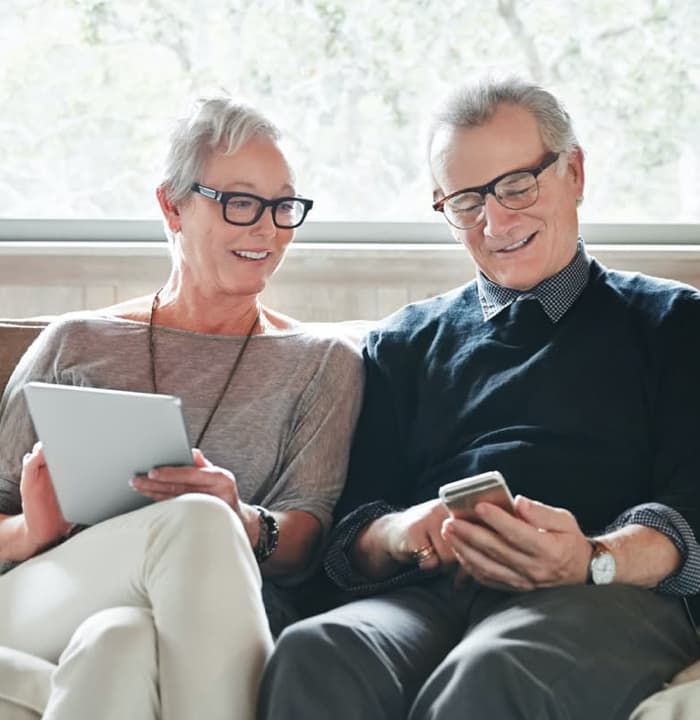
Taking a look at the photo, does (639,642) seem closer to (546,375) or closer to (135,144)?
(546,375)

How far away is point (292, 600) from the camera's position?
2049 millimetres

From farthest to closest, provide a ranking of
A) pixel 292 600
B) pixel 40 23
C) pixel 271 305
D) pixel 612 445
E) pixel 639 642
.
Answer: pixel 40 23 < pixel 271 305 < pixel 292 600 < pixel 612 445 < pixel 639 642

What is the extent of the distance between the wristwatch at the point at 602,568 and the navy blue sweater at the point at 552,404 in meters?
0.15

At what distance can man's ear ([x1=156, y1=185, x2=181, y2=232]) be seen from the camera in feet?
7.25

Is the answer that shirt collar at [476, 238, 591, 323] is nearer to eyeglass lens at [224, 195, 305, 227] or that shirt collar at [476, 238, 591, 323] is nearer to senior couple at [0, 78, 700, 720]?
senior couple at [0, 78, 700, 720]

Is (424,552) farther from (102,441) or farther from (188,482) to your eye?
(102,441)

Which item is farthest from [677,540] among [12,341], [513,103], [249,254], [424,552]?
[12,341]

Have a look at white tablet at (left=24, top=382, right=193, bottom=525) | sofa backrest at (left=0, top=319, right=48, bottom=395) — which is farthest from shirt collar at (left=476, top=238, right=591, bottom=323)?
sofa backrest at (left=0, top=319, right=48, bottom=395)

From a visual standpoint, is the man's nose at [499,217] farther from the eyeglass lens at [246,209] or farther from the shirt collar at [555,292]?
the eyeglass lens at [246,209]

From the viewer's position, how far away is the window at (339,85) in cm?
286

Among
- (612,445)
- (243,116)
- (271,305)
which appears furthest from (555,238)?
(271,305)

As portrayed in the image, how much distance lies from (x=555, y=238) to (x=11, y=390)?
37.1 inches

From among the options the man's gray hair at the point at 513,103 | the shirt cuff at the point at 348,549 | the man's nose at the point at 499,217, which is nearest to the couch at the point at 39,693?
the shirt cuff at the point at 348,549

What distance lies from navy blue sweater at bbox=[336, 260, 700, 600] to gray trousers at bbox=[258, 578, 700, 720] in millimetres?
225
